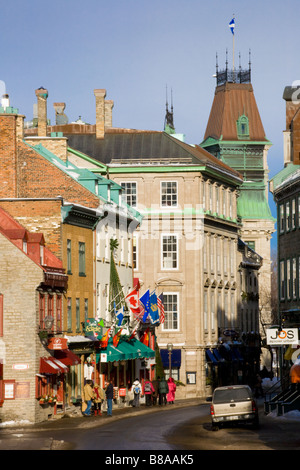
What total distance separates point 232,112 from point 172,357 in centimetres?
7293

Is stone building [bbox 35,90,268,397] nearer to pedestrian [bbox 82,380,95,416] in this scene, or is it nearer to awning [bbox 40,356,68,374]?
pedestrian [bbox 82,380,95,416]

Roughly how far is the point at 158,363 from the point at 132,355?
15.3 meters

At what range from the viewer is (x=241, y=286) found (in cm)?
10700

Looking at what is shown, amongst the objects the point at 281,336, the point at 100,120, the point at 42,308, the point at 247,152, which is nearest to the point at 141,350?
the point at 42,308

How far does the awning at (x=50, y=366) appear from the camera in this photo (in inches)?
2088

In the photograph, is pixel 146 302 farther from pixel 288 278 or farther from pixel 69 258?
pixel 69 258

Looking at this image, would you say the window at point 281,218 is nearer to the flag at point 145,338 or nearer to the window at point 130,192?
the flag at point 145,338

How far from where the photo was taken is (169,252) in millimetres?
90250

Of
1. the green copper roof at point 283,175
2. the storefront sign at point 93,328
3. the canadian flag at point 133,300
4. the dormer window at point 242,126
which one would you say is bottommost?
the storefront sign at point 93,328

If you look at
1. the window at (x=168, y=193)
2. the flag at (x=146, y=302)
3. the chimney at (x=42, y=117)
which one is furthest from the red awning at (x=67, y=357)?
the window at (x=168, y=193)

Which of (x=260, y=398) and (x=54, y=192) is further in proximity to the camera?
(x=260, y=398)

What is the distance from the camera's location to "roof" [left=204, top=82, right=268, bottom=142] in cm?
15212
